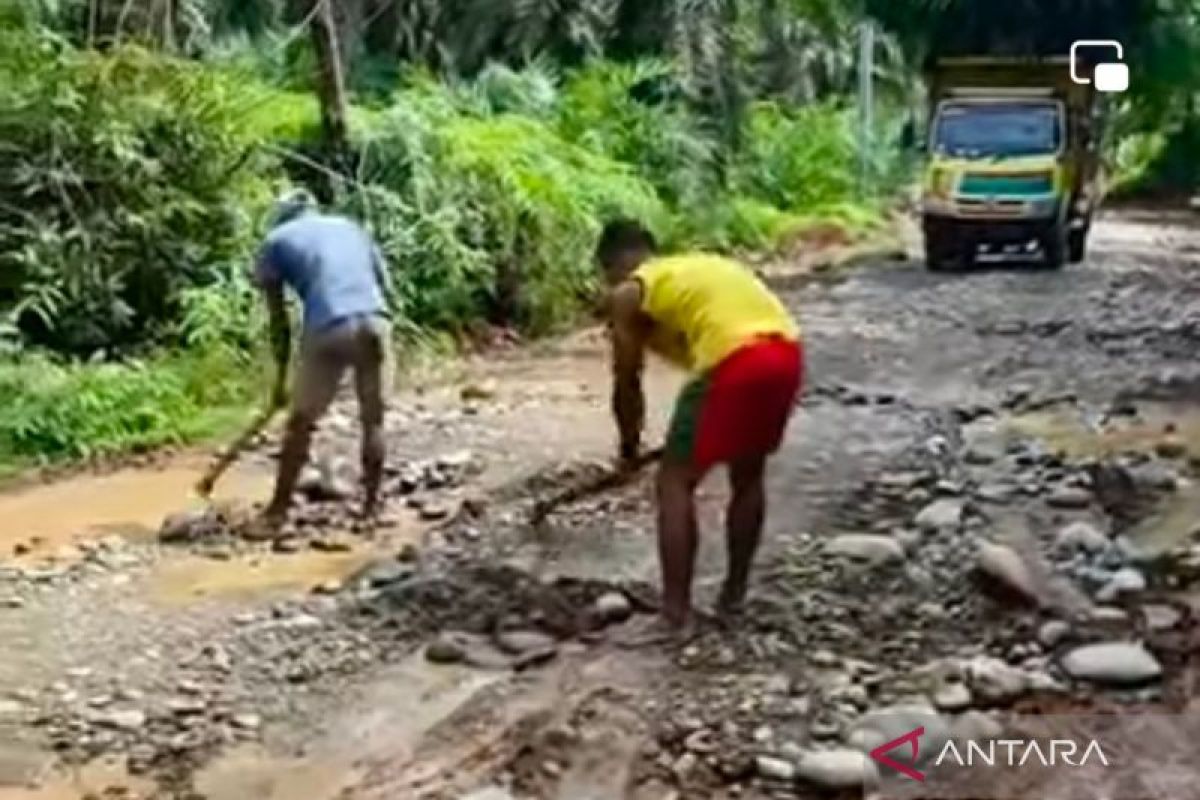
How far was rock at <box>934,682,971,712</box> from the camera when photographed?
6.64 meters

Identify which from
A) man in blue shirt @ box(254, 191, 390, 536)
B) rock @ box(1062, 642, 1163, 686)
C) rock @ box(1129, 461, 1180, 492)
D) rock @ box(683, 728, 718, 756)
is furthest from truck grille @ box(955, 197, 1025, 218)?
rock @ box(683, 728, 718, 756)

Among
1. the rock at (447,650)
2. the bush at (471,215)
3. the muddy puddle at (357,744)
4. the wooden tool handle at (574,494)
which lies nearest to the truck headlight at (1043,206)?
the bush at (471,215)

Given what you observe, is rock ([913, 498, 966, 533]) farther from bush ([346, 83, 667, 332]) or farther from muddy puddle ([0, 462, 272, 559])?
bush ([346, 83, 667, 332])

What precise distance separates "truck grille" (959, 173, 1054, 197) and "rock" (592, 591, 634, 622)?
658 inches

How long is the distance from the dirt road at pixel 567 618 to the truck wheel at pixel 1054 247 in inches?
472

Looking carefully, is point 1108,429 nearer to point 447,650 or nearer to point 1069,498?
point 1069,498

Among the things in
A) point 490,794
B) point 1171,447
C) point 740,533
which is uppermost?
point 740,533

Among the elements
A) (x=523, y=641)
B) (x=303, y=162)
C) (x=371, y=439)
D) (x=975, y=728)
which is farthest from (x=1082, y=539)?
(x=303, y=162)

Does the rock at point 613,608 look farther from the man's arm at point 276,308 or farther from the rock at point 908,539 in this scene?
the man's arm at point 276,308

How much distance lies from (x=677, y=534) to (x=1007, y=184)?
17.4 metres

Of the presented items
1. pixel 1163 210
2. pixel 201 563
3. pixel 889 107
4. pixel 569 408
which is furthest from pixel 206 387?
pixel 1163 210

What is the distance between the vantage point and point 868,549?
8578 mm

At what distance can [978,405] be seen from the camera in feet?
43.6

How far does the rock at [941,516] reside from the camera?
9109 mm
